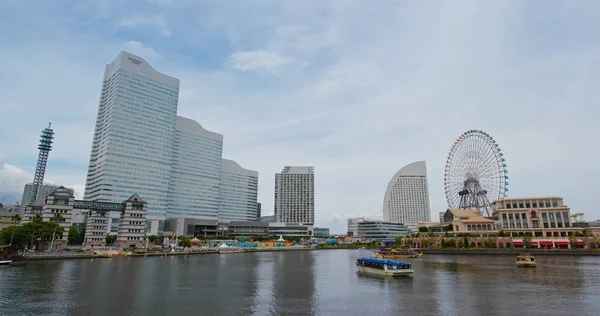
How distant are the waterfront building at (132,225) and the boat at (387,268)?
100277 mm

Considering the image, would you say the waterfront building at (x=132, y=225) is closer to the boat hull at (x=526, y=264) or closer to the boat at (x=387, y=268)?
the boat at (x=387, y=268)

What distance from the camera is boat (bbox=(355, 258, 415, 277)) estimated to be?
235ft

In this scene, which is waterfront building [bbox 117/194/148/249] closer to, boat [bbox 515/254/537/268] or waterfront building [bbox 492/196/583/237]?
boat [bbox 515/254/537/268]

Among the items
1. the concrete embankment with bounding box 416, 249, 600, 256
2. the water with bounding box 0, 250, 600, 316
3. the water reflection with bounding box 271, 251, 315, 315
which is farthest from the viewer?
the concrete embankment with bounding box 416, 249, 600, 256

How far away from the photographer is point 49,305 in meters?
41.3

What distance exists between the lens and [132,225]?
140 meters

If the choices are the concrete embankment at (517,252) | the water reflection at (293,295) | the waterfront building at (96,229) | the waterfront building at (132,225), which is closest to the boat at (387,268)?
the water reflection at (293,295)

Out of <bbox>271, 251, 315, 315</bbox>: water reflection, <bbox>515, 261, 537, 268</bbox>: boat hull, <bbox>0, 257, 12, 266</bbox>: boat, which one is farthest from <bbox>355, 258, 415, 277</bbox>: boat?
<bbox>0, 257, 12, 266</bbox>: boat

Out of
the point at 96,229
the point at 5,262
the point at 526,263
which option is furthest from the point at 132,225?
the point at 526,263

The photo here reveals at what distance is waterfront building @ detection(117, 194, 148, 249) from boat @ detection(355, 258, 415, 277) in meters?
100

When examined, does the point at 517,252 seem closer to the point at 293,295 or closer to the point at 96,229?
the point at 293,295

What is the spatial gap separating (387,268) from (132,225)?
4329 inches

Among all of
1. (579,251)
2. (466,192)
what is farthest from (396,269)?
(466,192)

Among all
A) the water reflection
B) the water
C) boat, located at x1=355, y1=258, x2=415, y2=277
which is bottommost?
→ the water reflection
